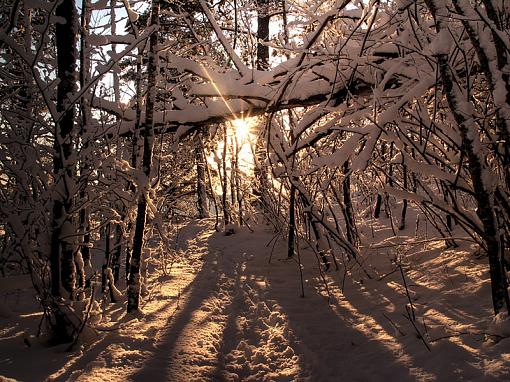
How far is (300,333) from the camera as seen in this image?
12.0ft

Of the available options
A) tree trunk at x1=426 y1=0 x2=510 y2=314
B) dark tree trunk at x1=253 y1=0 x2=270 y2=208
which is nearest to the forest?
tree trunk at x1=426 y1=0 x2=510 y2=314

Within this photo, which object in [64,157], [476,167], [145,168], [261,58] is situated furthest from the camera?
[261,58]

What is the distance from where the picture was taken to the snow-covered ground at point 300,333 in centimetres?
254

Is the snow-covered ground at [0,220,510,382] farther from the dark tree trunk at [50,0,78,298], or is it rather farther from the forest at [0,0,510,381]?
the dark tree trunk at [50,0,78,298]

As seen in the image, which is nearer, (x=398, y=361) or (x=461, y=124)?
(x=461, y=124)

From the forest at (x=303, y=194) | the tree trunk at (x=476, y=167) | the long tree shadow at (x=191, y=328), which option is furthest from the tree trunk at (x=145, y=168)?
the tree trunk at (x=476, y=167)

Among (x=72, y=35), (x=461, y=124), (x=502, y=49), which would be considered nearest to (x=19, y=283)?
(x=72, y=35)

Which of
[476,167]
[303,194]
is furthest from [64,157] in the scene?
[303,194]

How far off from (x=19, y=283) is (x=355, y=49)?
3.50 m

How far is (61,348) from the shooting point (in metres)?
2.96

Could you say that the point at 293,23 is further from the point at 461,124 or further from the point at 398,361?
the point at 398,361

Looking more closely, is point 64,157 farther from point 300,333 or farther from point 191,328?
point 300,333

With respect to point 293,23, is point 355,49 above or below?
below

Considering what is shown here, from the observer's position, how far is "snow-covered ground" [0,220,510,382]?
254 centimetres
